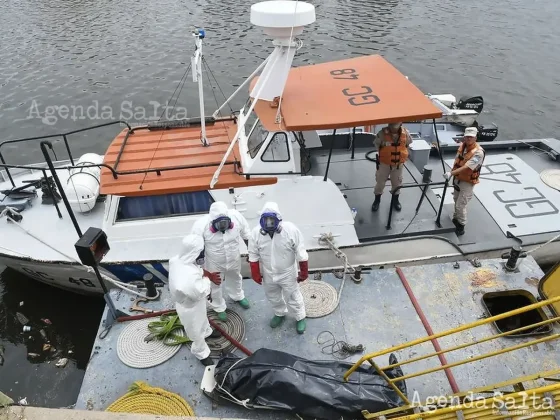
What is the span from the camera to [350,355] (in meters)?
4.68

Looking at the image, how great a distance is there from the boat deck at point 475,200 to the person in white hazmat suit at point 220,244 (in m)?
2.31

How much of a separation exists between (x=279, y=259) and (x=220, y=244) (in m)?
0.67

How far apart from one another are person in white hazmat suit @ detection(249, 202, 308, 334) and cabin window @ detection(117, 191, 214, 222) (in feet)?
5.78

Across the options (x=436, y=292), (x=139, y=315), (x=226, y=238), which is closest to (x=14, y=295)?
(x=139, y=315)

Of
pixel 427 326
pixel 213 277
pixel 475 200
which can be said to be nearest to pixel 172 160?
pixel 213 277

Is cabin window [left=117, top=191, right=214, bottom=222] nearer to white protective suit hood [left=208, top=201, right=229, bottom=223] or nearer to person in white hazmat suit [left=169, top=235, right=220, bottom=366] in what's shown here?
white protective suit hood [left=208, top=201, right=229, bottom=223]

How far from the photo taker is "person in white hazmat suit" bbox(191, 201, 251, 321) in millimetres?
4570

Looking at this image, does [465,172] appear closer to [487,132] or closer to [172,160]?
→ [172,160]

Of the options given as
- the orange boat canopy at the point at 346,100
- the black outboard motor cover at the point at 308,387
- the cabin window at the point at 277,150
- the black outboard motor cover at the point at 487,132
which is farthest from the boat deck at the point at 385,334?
the black outboard motor cover at the point at 487,132

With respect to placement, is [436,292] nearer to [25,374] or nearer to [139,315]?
[139,315]

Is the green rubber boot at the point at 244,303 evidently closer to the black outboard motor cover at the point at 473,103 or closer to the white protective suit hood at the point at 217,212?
the white protective suit hood at the point at 217,212

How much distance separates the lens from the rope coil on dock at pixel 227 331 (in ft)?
15.8

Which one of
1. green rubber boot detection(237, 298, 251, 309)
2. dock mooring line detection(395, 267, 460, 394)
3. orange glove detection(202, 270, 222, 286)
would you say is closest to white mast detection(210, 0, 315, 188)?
orange glove detection(202, 270, 222, 286)

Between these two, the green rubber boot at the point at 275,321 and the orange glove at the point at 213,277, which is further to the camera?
the green rubber boot at the point at 275,321
